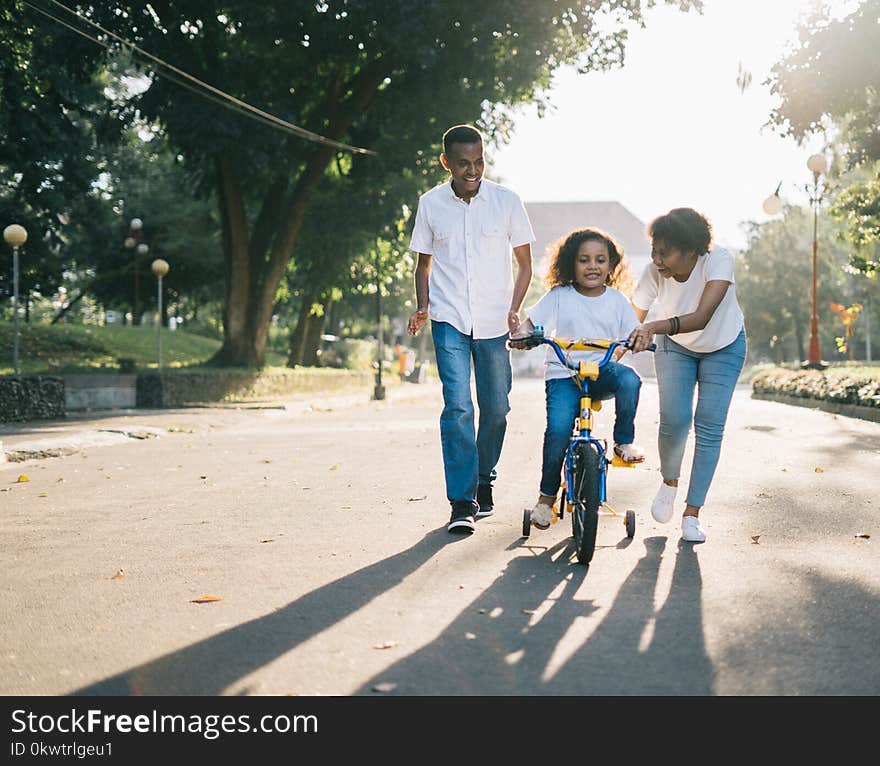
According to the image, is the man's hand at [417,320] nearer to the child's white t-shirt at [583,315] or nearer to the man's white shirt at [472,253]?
the man's white shirt at [472,253]

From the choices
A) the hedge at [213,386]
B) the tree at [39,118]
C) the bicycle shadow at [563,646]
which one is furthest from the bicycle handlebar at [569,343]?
the hedge at [213,386]

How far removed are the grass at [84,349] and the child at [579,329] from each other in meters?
19.9

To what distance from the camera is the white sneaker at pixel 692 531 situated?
234 inches

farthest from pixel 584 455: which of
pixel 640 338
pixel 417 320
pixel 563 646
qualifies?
pixel 563 646

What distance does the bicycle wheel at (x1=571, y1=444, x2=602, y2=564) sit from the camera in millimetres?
5184

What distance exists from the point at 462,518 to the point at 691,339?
1540 mm

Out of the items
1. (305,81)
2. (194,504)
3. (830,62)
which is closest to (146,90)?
(305,81)

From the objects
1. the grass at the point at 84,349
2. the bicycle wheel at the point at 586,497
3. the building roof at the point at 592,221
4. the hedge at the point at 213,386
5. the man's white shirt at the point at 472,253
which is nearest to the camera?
the bicycle wheel at the point at 586,497

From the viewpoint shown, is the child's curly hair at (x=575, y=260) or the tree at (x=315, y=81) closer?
the child's curly hair at (x=575, y=260)

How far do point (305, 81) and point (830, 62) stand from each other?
11.8 metres

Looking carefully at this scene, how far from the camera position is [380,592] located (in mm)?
4781

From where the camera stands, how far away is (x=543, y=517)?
5992mm

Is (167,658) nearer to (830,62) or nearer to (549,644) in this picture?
(549,644)

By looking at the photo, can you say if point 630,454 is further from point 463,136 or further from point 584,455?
point 463,136
